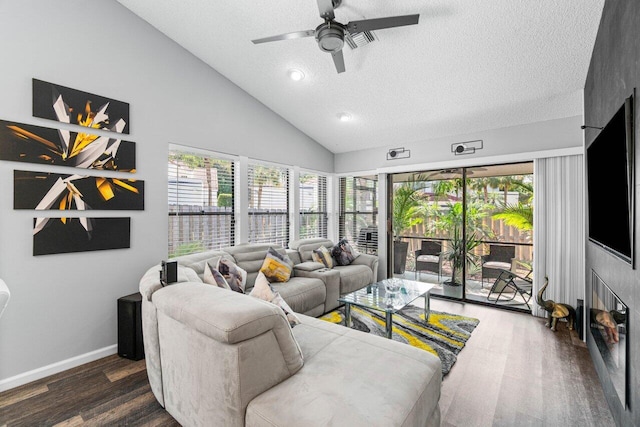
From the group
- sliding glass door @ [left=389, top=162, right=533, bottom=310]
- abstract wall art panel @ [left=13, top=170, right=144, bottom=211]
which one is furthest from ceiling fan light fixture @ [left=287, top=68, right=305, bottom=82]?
sliding glass door @ [left=389, top=162, right=533, bottom=310]

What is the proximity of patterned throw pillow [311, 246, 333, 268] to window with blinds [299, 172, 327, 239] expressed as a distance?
2.47 ft

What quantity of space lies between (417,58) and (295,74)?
4.48 feet

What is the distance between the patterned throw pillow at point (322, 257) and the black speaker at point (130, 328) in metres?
2.34

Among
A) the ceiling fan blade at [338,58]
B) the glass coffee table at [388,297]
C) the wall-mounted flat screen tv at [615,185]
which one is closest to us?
the wall-mounted flat screen tv at [615,185]

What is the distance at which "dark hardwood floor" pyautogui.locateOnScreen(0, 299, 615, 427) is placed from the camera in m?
1.93

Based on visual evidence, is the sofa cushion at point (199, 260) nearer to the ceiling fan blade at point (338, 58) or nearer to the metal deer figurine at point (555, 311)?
the ceiling fan blade at point (338, 58)

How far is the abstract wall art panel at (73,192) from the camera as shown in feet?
7.77

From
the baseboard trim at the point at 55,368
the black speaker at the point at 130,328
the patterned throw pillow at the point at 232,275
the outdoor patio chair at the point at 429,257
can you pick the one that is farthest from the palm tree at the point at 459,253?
the baseboard trim at the point at 55,368

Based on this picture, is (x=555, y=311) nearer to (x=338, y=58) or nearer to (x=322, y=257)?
(x=322, y=257)

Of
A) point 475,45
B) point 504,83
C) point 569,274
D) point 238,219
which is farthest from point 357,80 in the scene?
point 569,274

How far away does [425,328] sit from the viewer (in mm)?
3305

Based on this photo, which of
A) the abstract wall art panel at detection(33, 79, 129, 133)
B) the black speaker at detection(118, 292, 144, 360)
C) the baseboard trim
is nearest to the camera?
the baseboard trim

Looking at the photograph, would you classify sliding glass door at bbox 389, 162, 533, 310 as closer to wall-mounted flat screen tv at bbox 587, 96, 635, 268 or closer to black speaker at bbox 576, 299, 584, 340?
black speaker at bbox 576, 299, 584, 340

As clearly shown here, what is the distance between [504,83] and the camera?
323cm
